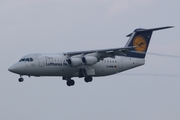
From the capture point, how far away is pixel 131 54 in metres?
44.3

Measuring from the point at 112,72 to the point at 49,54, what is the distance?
16.0 feet

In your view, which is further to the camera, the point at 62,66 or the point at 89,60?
the point at 89,60

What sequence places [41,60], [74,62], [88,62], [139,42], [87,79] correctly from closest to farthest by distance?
1. [41,60]
2. [74,62]
3. [88,62]
4. [87,79]
5. [139,42]

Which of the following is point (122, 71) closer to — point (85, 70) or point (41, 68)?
point (85, 70)

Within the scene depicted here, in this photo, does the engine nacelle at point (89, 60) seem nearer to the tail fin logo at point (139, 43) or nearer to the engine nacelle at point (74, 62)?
the engine nacelle at point (74, 62)

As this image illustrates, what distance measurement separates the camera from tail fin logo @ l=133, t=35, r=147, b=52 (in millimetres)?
44562

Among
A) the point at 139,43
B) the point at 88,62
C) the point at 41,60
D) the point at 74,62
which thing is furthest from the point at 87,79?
the point at 139,43

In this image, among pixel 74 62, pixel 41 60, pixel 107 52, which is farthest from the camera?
pixel 107 52

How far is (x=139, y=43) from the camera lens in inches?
1761

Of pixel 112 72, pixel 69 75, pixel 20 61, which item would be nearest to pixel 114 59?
pixel 112 72

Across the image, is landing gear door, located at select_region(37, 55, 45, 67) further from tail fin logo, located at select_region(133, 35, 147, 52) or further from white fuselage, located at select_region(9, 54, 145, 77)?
tail fin logo, located at select_region(133, 35, 147, 52)

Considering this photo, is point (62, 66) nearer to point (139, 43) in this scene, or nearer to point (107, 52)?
point (107, 52)

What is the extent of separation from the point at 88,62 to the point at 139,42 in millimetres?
5283

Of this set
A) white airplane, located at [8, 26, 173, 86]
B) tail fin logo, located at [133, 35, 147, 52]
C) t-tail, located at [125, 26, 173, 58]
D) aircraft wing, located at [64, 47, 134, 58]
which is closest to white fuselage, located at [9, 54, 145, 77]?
white airplane, located at [8, 26, 173, 86]
